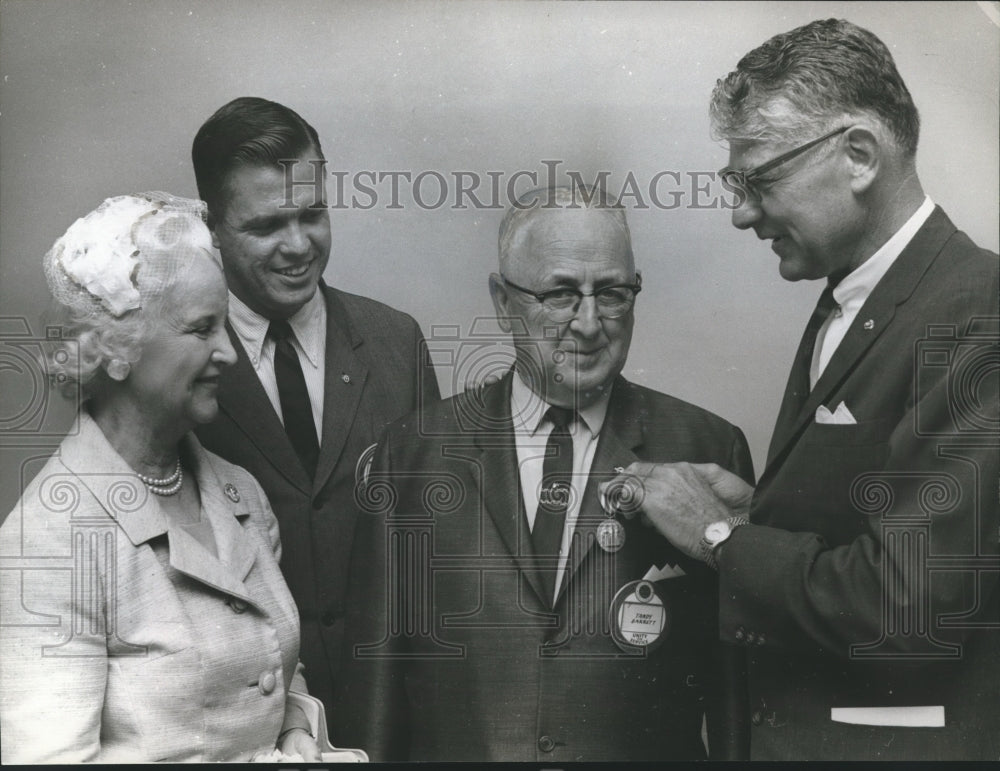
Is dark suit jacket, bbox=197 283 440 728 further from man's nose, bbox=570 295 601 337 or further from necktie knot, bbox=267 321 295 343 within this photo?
man's nose, bbox=570 295 601 337

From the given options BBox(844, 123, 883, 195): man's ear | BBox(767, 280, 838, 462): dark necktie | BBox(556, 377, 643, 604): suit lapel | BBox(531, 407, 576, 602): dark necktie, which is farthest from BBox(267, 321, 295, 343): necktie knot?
BBox(844, 123, 883, 195): man's ear

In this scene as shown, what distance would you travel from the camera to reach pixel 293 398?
12.4 feet

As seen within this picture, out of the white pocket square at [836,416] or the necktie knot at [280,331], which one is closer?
the white pocket square at [836,416]

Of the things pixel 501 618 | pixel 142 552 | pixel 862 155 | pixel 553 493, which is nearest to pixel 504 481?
pixel 553 493

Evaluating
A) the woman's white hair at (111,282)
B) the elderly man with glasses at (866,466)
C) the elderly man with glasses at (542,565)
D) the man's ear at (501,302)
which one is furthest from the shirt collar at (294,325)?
the elderly man with glasses at (866,466)

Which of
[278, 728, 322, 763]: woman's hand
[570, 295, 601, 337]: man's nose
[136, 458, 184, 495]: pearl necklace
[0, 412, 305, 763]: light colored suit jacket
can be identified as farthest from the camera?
[570, 295, 601, 337]: man's nose

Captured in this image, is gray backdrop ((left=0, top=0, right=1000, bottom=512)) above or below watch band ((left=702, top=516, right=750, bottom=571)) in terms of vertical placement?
above

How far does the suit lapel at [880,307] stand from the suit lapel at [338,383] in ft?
4.15

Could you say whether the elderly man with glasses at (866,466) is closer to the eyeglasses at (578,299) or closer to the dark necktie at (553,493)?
the dark necktie at (553,493)

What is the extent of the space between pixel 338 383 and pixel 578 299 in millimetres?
731

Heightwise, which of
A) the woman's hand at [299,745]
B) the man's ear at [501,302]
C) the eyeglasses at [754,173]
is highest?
the eyeglasses at [754,173]

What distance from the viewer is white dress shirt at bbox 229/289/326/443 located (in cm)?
374

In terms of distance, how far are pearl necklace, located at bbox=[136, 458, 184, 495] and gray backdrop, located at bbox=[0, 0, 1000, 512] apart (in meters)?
0.53

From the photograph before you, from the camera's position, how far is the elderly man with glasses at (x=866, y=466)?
363 cm
